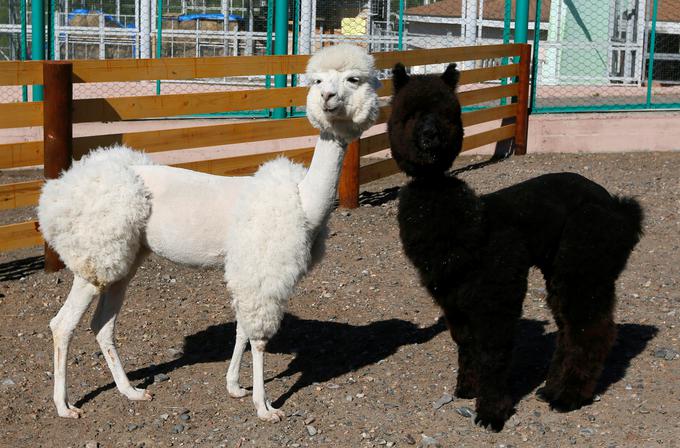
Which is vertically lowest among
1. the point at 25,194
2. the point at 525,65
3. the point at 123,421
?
the point at 123,421

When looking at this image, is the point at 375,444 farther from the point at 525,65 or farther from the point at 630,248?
the point at 525,65

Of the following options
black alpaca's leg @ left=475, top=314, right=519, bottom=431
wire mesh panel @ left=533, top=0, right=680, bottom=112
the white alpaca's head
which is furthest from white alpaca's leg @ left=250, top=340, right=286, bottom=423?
wire mesh panel @ left=533, top=0, right=680, bottom=112

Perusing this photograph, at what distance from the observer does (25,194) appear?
7723 millimetres

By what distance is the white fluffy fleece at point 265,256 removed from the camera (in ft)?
16.9

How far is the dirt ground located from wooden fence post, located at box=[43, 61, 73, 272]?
91cm

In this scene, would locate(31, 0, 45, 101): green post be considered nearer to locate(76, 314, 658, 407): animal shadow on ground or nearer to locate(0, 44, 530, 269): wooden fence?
locate(0, 44, 530, 269): wooden fence

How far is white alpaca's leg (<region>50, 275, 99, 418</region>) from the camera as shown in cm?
539

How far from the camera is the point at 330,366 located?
6.17m

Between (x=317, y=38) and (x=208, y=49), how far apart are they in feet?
8.94

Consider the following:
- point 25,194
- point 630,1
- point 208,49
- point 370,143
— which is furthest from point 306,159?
point 630,1

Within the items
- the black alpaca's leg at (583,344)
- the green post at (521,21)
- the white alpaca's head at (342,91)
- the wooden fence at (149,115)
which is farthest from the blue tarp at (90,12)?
the black alpaca's leg at (583,344)

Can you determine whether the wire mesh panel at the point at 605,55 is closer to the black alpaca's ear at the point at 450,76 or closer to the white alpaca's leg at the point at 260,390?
the black alpaca's ear at the point at 450,76

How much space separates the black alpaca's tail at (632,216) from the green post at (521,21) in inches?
322

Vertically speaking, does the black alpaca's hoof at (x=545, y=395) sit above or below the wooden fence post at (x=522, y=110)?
below
